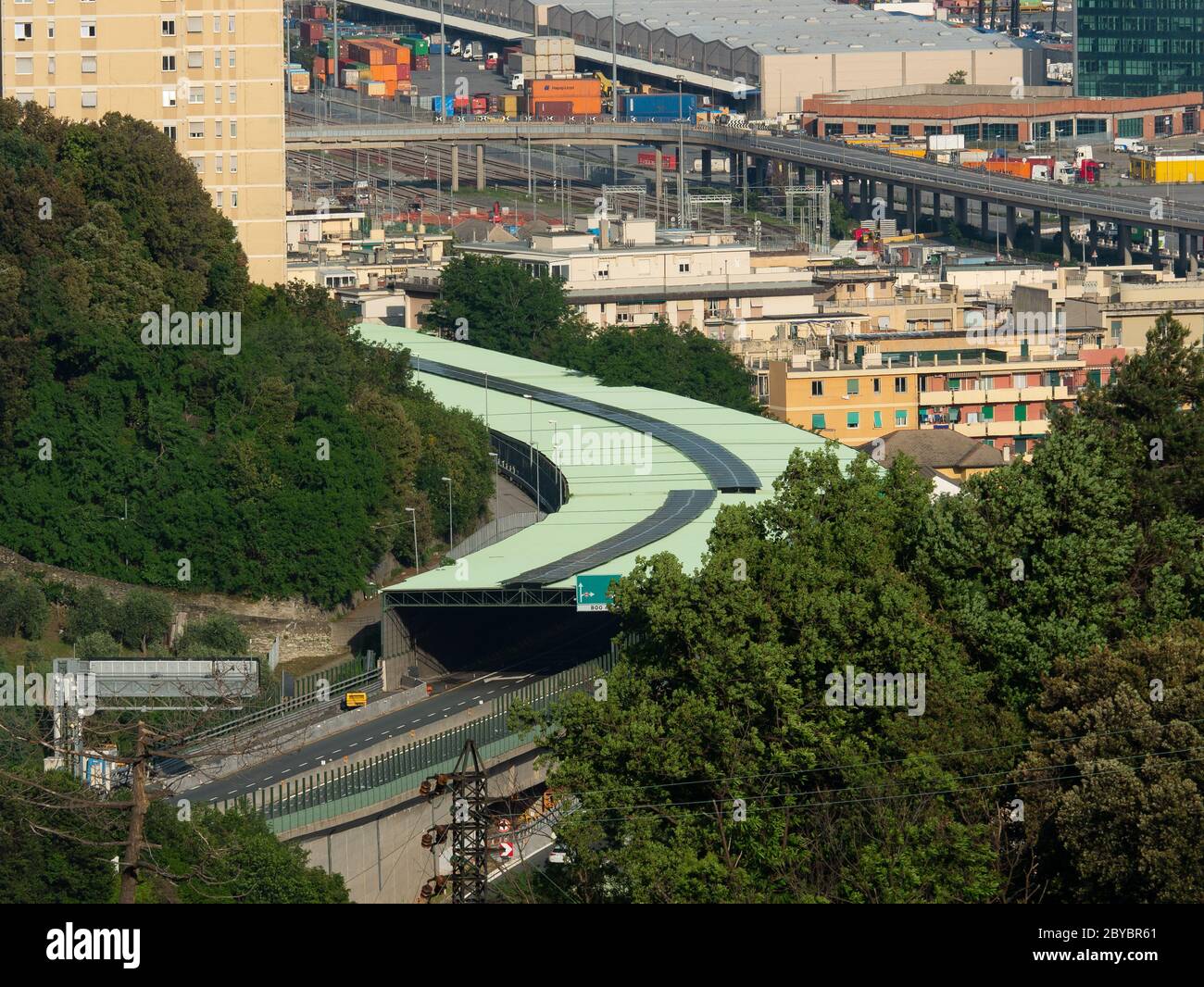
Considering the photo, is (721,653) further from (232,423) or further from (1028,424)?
(1028,424)

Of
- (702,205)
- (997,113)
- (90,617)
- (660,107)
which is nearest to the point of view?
(90,617)

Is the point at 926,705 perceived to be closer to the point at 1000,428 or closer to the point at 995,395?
the point at 995,395

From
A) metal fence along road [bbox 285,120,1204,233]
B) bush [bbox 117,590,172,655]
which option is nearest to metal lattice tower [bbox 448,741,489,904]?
bush [bbox 117,590,172,655]

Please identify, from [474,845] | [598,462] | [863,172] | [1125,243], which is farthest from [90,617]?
[863,172]

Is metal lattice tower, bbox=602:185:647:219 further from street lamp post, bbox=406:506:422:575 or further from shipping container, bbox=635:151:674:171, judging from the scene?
street lamp post, bbox=406:506:422:575

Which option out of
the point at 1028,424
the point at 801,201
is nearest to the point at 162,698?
the point at 1028,424
